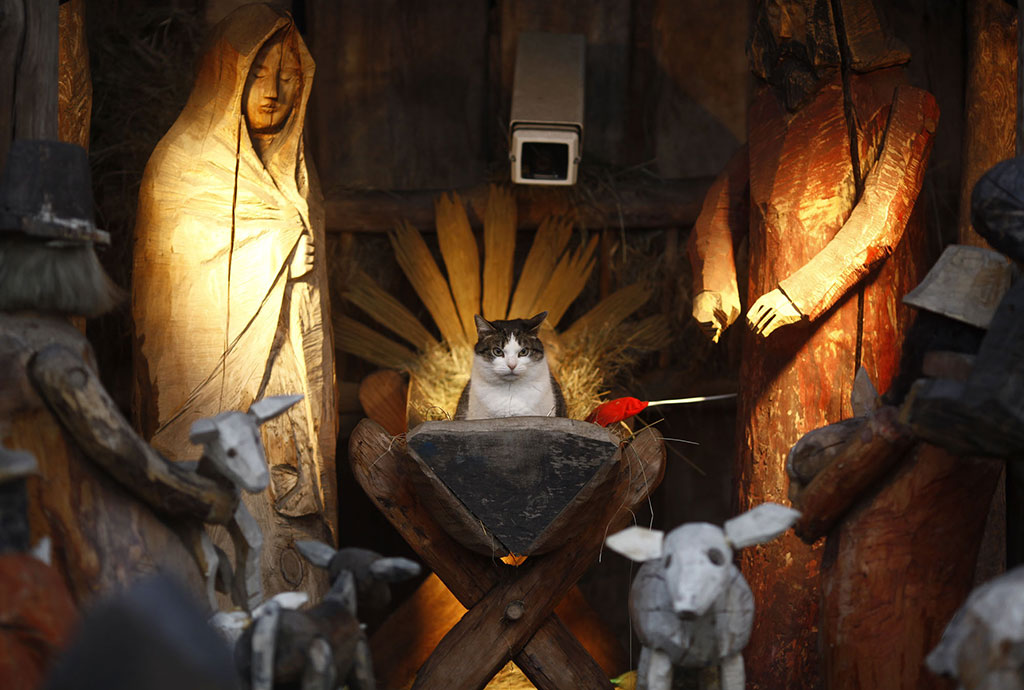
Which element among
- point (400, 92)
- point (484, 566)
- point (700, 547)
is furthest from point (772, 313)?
point (400, 92)

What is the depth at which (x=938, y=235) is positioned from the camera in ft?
15.6

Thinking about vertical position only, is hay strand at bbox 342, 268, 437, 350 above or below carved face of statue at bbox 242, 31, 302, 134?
below

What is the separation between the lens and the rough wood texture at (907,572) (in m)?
2.83

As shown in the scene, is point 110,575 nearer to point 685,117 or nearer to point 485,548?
point 485,548

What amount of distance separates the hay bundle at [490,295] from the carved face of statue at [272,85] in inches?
39.0

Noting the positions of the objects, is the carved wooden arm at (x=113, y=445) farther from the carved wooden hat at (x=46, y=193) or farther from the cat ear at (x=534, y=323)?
the cat ear at (x=534, y=323)

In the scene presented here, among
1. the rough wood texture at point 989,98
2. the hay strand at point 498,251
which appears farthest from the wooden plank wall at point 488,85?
the rough wood texture at point 989,98

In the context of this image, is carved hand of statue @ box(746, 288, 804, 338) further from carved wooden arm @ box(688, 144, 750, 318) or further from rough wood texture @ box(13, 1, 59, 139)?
rough wood texture @ box(13, 1, 59, 139)

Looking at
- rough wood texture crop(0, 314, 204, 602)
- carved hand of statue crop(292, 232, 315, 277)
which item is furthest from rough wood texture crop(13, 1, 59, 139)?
carved hand of statue crop(292, 232, 315, 277)

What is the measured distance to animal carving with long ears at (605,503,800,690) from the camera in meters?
2.45

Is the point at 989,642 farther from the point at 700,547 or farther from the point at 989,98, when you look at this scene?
the point at 989,98

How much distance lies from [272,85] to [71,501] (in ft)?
6.22

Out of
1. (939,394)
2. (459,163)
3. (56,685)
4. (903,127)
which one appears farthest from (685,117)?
(56,685)

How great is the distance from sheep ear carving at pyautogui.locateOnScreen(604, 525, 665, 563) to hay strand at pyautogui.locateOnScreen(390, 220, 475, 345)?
7.78ft
